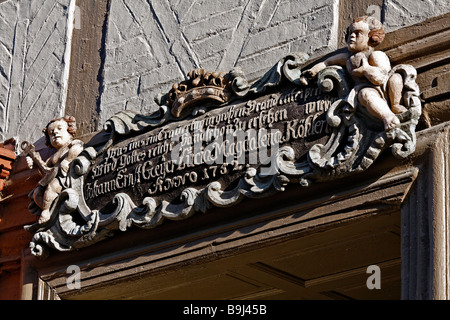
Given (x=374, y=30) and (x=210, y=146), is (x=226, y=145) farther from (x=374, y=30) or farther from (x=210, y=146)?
(x=374, y=30)

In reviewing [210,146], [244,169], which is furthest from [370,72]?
[210,146]

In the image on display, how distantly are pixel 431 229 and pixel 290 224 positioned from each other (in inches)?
31.2

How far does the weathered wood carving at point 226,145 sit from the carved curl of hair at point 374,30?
0.05 meters

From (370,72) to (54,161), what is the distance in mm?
2087

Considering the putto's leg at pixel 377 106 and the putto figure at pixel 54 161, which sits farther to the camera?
the putto figure at pixel 54 161

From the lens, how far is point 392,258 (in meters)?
5.80

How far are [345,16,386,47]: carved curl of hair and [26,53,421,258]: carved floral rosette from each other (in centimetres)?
20

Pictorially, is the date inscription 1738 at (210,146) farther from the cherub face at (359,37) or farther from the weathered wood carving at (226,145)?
the cherub face at (359,37)

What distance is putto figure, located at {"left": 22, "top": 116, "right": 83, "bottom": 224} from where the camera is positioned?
635cm

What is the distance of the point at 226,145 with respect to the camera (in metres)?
5.73

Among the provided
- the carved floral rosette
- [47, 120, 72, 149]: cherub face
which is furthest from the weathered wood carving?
[47, 120, 72, 149]: cherub face

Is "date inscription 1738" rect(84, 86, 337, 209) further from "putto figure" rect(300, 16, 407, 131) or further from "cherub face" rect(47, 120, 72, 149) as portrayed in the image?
"cherub face" rect(47, 120, 72, 149)

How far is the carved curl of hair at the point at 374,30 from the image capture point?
5430mm

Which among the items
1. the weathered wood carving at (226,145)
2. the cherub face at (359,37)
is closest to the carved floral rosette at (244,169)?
the weathered wood carving at (226,145)
